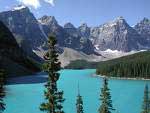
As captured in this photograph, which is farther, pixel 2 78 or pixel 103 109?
pixel 103 109

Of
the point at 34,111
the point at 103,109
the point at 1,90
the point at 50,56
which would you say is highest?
the point at 50,56

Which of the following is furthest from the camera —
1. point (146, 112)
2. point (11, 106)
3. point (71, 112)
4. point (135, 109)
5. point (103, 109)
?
point (11, 106)

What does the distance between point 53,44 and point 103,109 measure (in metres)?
15.8

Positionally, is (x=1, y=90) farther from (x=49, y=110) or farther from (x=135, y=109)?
(x=135, y=109)

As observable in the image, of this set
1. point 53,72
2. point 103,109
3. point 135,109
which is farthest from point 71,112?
point 53,72

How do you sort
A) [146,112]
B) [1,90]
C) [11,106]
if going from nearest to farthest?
1. [1,90]
2. [146,112]
3. [11,106]

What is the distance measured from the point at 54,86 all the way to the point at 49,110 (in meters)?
2.03

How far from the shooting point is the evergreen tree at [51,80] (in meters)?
32.1

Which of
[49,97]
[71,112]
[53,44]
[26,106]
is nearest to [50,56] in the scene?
[53,44]

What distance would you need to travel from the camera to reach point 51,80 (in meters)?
32.2

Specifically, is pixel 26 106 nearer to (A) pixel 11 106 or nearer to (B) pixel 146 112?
(A) pixel 11 106

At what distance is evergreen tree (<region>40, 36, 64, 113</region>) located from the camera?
105 ft

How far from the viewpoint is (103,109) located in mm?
45594

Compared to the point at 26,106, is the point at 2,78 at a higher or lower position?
higher
